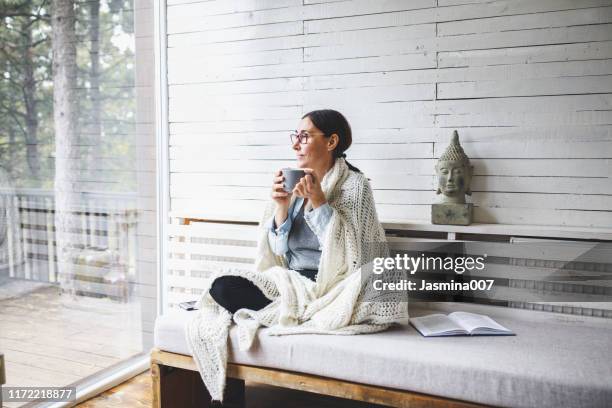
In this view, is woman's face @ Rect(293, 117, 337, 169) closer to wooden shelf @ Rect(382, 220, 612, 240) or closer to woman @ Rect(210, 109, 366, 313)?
woman @ Rect(210, 109, 366, 313)

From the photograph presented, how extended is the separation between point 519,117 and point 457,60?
0.36m

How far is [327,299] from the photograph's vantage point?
1.75 metres

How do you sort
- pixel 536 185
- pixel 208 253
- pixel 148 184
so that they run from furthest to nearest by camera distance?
Answer: pixel 148 184
pixel 208 253
pixel 536 185

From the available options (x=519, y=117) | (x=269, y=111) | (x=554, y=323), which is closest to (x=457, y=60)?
(x=519, y=117)

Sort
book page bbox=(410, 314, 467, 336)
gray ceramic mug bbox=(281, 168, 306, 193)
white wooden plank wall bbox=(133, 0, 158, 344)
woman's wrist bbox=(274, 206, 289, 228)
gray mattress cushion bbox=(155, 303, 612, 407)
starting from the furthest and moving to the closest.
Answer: white wooden plank wall bbox=(133, 0, 158, 344), woman's wrist bbox=(274, 206, 289, 228), gray ceramic mug bbox=(281, 168, 306, 193), book page bbox=(410, 314, 467, 336), gray mattress cushion bbox=(155, 303, 612, 407)

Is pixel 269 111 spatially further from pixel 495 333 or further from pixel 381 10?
pixel 495 333

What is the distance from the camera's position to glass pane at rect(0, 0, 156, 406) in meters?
1.82

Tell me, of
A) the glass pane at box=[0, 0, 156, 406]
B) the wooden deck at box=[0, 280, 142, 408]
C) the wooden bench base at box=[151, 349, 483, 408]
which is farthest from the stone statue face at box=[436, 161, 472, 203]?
the wooden deck at box=[0, 280, 142, 408]

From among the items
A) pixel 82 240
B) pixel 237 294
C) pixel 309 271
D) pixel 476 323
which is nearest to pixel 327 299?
pixel 309 271

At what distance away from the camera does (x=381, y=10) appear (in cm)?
221

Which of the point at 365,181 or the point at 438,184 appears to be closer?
the point at 365,181

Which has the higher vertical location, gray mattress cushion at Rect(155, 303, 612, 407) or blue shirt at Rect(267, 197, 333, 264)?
blue shirt at Rect(267, 197, 333, 264)

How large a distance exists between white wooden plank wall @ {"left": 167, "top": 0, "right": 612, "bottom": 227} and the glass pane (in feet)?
0.89

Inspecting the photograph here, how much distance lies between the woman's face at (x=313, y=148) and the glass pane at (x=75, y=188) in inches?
38.3
